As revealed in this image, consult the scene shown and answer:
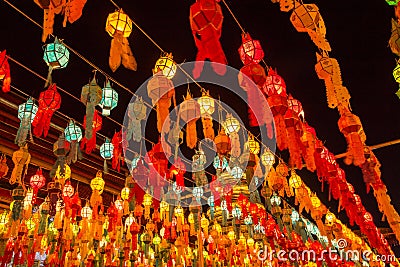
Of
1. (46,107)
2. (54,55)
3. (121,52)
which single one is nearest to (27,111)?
(46,107)

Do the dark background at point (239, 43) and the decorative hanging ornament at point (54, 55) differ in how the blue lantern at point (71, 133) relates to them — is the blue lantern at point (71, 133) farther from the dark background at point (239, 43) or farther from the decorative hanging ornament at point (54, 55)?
the decorative hanging ornament at point (54, 55)

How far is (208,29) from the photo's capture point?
92.4 inches

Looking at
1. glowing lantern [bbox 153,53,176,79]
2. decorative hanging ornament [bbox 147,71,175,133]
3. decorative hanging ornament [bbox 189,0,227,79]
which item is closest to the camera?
decorative hanging ornament [bbox 189,0,227,79]

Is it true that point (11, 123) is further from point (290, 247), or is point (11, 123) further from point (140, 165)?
point (290, 247)

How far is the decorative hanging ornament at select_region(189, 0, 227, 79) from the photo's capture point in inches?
90.9

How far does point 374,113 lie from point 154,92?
13.3 feet

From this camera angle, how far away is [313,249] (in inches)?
336

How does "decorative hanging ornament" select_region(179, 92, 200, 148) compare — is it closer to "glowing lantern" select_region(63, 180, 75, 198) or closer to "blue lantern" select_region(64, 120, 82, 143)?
"blue lantern" select_region(64, 120, 82, 143)

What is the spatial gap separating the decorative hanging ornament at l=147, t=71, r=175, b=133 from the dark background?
3.48 ft

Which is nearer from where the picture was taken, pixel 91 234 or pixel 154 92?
pixel 154 92

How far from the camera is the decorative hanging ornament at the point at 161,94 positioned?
3135 millimetres

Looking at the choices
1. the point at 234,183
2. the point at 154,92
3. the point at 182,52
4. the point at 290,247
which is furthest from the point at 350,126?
the point at 290,247

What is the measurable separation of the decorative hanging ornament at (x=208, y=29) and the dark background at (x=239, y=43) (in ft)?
5.16

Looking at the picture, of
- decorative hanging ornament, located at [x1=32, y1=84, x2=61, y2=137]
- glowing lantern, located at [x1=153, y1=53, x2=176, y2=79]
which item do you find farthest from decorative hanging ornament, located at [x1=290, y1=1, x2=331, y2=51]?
decorative hanging ornament, located at [x1=32, y1=84, x2=61, y2=137]
